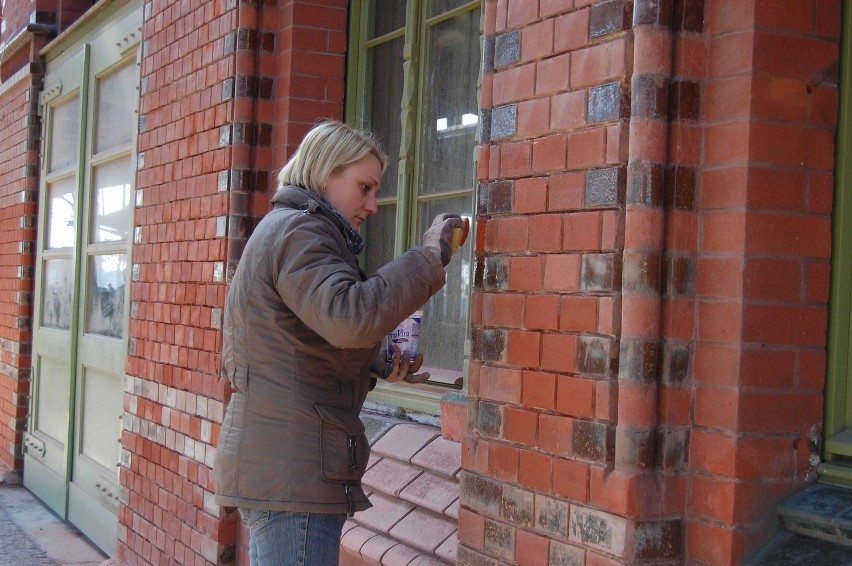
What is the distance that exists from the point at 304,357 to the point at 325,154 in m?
0.54

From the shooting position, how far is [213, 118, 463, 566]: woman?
7.88 ft

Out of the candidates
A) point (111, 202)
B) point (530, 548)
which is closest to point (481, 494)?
point (530, 548)

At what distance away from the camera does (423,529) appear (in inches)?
130

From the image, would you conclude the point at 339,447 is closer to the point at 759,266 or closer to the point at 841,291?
the point at 759,266

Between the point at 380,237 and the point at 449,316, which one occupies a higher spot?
the point at 380,237

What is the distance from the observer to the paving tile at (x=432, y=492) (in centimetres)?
324

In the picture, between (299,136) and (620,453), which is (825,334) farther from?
(299,136)

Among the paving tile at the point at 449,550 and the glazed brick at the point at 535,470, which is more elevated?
the glazed brick at the point at 535,470

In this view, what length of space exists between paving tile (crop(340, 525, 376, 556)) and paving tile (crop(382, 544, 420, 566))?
181mm

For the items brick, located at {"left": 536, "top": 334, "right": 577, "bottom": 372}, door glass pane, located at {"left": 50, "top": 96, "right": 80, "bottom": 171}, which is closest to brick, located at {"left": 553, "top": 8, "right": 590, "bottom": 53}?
brick, located at {"left": 536, "top": 334, "right": 577, "bottom": 372}

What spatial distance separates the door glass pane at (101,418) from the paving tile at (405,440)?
293 cm

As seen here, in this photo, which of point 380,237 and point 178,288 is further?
point 178,288

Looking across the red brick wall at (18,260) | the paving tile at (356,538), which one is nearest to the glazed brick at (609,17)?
the paving tile at (356,538)

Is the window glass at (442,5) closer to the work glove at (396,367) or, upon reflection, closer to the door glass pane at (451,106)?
the door glass pane at (451,106)
